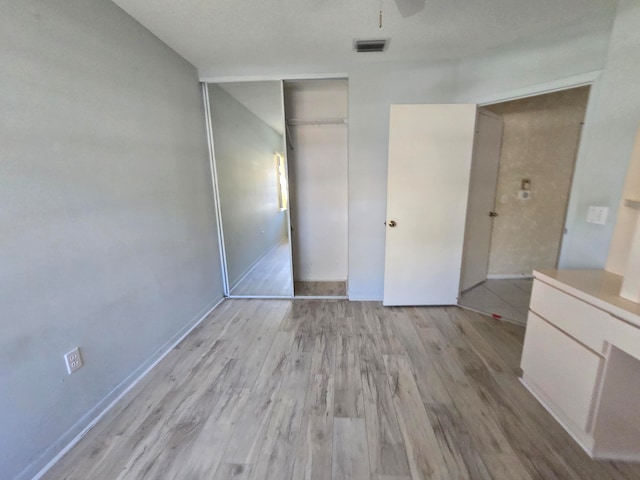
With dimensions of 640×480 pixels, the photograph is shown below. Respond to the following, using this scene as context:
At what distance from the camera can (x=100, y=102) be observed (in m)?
1.59

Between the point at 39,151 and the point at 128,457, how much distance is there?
5.36 ft

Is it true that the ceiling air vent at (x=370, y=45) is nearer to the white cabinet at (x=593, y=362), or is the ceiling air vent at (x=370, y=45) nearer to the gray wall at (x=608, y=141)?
the gray wall at (x=608, y=141)

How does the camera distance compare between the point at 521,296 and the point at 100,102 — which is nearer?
the point at 100,102

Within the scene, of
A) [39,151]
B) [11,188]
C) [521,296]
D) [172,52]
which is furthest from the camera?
[521,296]

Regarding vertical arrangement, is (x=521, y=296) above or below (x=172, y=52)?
below

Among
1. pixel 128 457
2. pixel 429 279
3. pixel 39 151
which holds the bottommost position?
pixel 128 457

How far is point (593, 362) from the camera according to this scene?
1275mm

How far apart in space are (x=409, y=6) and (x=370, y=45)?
22.7 inches

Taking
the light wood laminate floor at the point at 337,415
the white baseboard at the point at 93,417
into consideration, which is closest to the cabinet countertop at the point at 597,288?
the light wood laminate floor at the point at 337,415

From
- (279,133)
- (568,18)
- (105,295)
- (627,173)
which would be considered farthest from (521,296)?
(279,133)

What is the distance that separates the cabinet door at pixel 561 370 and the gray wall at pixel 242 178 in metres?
3.09

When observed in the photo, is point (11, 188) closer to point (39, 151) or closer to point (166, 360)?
point (39, 151)

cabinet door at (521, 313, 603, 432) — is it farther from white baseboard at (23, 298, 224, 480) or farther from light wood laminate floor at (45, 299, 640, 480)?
white baseboard at (23, 298, 224, 480)

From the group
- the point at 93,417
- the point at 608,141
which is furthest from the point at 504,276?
the point at 93,417
